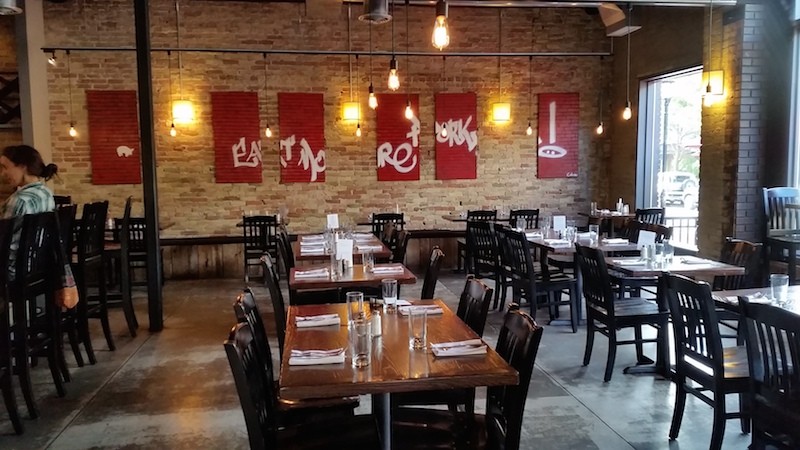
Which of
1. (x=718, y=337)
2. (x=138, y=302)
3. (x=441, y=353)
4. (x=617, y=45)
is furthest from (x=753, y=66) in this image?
(x=138, y=302)

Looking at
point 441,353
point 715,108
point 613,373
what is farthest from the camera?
point 715,108

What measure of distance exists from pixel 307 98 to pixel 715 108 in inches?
225

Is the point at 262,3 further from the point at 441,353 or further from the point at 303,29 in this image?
the point at 441,353

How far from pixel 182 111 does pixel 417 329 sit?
7.23 metres

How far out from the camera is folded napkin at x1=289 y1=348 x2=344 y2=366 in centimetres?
240

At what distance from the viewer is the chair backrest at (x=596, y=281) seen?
4520 mm

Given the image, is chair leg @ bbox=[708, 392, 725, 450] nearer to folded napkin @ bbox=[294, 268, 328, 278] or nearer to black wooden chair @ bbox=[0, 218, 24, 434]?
folded napkin @ bbox=[294, 268, 328, 278]

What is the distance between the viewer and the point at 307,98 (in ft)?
31.1

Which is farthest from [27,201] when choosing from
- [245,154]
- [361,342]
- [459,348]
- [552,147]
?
[552,147]

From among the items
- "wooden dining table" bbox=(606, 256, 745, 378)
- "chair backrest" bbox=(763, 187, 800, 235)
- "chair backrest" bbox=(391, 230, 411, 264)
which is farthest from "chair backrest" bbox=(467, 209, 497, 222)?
"wooden dining table" bbox=(606, 256, 745, 378)

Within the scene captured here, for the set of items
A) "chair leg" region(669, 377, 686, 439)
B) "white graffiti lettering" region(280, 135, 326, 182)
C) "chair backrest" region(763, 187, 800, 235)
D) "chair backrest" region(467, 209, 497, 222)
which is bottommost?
"chair leg" region(669, 377, 686, 439)

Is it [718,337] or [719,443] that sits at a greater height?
[718,337]

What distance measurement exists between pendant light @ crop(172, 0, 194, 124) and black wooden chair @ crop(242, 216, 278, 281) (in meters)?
1.77

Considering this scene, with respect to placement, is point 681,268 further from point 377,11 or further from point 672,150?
point 672,150
